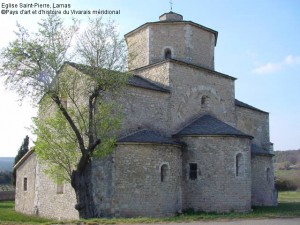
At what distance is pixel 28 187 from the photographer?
2322 centimetres

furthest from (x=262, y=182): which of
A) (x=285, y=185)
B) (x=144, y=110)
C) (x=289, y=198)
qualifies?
(x=285, y=185)

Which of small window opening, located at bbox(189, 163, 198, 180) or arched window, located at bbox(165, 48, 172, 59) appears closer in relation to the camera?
small window opening, located at bbox(189, 163, 198, 180)

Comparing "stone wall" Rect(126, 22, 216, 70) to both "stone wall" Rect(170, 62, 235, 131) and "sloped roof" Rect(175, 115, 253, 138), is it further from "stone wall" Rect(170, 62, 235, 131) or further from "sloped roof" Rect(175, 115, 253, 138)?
"sloped roof" Rect(175, 115, 253, 138)

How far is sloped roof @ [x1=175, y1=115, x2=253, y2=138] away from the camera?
19.1 meters

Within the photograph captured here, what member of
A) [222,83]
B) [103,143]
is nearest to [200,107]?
[222,83]

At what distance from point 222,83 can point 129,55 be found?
7.99 m

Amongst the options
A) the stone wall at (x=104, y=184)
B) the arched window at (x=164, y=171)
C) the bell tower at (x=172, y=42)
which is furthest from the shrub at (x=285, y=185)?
the stone wall at (x=104, y=184)

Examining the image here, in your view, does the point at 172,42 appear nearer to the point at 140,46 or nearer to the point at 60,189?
the point at 140,46

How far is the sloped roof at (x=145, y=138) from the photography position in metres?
17.3

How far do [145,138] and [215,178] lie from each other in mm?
4159

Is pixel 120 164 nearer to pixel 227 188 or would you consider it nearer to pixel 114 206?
pixel 114 206

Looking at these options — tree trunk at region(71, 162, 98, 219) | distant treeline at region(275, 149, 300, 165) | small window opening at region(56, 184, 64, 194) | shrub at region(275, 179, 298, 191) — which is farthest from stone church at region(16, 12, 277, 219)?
distant treeline at region(275, 149, 300, 165)

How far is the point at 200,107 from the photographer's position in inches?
862

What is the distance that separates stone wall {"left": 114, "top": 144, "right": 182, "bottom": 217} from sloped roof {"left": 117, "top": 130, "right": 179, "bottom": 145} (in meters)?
0.23
